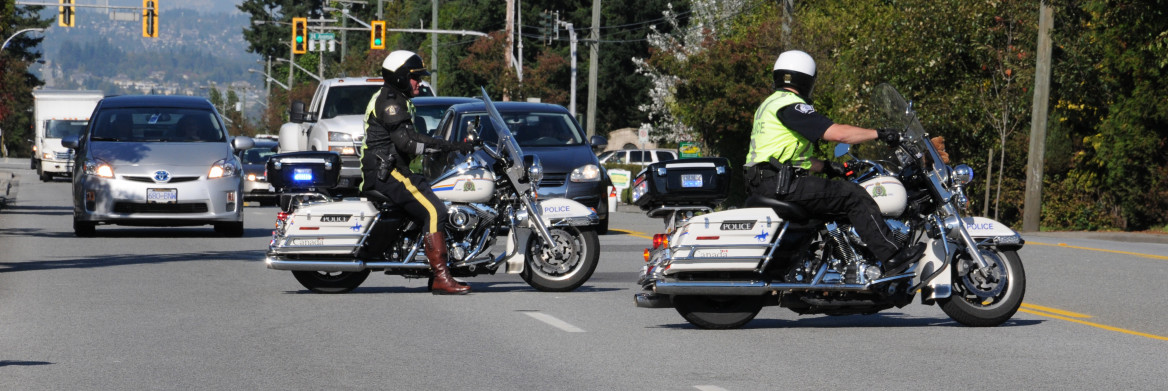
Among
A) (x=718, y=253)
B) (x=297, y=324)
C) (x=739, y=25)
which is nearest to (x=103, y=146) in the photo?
(x=297, y=324)

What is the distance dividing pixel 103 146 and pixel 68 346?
428 inches

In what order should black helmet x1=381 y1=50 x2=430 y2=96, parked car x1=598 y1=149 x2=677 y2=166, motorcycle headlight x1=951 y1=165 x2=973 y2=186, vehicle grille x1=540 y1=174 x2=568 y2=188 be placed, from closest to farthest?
motorcycle headlight x1=951 y1=165 x2=973 y2=186, black helmet x1=381 y1=50 x2=430 y2=96, vehicle grille x1=540 y1=174 x2=568 y2=188, parked car x1=598 y1=149 x2=677 y2=166

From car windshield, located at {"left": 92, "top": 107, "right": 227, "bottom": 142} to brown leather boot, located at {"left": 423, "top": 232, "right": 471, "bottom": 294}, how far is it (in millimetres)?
9000

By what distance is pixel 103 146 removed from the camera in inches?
798

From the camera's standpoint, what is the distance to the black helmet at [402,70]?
1284cm

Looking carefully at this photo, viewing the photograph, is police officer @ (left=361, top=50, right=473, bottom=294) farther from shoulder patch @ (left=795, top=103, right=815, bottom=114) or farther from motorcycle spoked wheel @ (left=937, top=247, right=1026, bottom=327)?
motorcycle spoked wheel @ (left=937, top=247, right=1026, bottom=327)

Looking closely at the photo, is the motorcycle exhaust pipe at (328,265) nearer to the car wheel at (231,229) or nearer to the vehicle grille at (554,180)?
the vehicle grille at (554,180)

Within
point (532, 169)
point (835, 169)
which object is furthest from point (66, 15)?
point (835, 169)

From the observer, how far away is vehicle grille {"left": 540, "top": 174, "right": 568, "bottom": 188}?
20.3 m

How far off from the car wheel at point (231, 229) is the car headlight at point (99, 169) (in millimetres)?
1643

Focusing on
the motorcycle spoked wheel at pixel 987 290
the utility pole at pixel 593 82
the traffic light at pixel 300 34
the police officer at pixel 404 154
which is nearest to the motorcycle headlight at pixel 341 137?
the police officer at pixel 404 154

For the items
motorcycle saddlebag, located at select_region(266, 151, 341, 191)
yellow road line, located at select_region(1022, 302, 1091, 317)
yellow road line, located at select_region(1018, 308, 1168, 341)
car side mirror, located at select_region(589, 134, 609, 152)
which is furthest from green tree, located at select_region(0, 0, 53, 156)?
yellow road line, located at select_region(1018, 308, 1168, 341)

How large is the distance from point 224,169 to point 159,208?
0.92 m

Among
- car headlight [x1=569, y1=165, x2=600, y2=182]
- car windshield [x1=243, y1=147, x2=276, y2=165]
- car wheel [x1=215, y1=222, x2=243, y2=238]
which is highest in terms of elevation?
car headlight [x1=569, y1=165, x2=600, y2=182]
